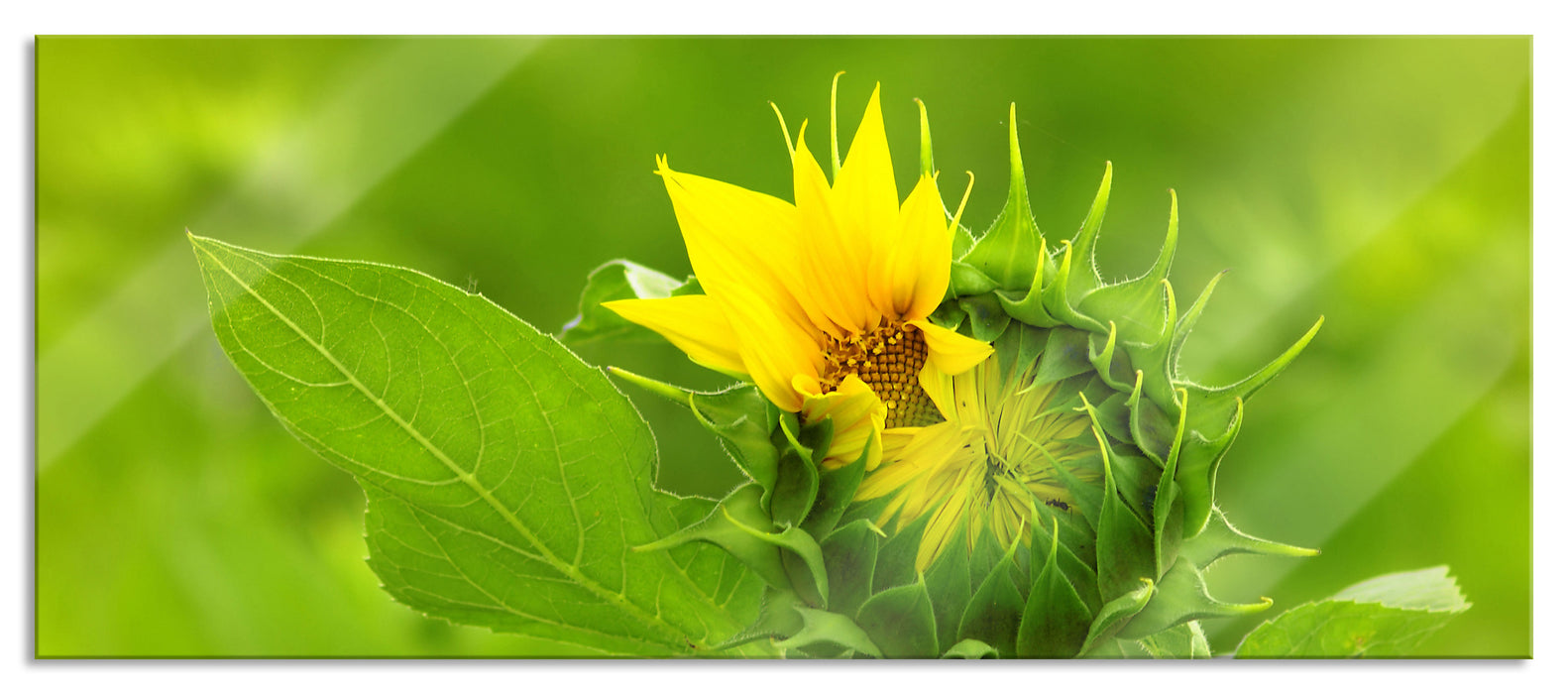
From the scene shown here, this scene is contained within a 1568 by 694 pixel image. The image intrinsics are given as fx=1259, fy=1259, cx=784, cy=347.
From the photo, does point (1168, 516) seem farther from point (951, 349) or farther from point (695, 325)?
point (695, 325)

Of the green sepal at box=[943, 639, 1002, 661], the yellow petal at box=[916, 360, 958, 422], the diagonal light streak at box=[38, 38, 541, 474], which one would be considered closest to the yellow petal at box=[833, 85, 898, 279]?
the yellow petal at box=[916, 360, 958, 422]

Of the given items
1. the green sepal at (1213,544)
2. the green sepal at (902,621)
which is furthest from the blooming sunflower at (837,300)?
the green sepal at (1213,544)

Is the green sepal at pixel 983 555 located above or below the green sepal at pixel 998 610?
above

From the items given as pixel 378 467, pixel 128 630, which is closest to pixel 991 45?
pixel 378 467

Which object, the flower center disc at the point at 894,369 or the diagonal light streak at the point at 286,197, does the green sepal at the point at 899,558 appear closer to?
the flower center disc at the point at 894,369

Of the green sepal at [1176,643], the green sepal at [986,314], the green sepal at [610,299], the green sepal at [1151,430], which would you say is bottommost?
the green sepal at [1176,643]

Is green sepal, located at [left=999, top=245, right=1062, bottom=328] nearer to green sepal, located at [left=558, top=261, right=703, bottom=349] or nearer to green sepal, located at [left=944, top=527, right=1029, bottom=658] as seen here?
green sepal, located at [left=944, top=527, right=1029, bottom=658]

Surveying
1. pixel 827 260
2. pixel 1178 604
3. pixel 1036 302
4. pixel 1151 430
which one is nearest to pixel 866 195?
pixel 827 260
